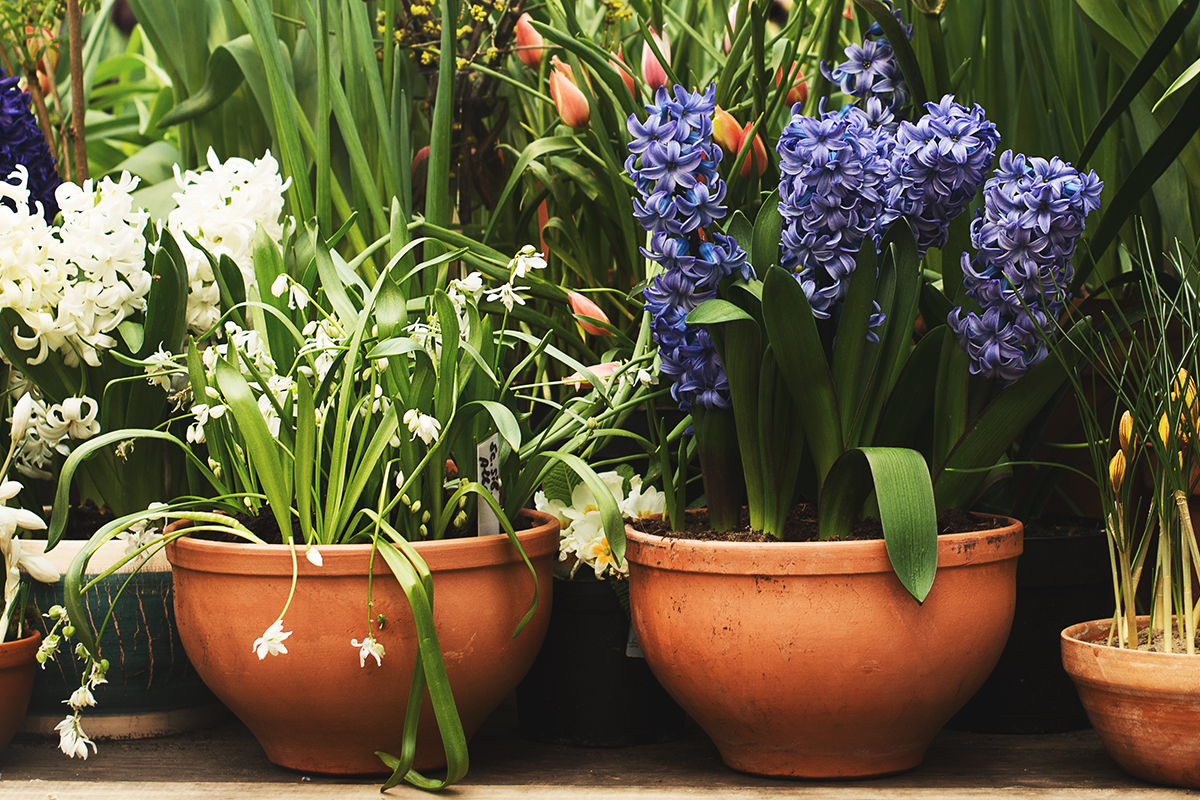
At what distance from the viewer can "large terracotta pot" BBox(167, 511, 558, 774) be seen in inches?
31.7

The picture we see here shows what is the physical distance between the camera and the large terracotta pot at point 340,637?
2.64ft

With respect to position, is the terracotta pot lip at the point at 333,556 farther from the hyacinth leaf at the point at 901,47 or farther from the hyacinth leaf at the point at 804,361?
the hyacinth leaf at the point at 901,47

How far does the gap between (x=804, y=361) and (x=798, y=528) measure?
7.7 inches

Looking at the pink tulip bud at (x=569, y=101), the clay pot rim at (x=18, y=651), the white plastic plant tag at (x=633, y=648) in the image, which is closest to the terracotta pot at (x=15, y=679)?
the clay pot rim at (x=18, y=651)

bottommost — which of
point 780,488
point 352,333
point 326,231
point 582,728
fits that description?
point 582,728

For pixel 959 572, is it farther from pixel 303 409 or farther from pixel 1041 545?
pixel 303 409

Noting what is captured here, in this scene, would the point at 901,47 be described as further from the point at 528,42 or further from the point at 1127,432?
the point at 528,42

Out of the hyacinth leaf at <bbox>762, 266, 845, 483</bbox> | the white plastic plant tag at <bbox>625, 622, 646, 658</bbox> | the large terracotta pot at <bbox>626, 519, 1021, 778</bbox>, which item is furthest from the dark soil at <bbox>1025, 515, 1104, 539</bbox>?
the white plastic plant tag at <bbox>625, 622, 646, 658</bbox>

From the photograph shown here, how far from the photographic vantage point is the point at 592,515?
1.00 metres

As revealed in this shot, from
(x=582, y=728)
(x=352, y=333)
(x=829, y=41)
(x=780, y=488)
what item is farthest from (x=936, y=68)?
(x=582, y=728)

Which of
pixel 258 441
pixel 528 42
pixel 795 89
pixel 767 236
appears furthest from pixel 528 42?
pixel 258 441

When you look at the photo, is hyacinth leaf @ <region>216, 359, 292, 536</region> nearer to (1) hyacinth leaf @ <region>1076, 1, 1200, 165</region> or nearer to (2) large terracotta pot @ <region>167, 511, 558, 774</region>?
(2) large terracotta pot @ <region>167, 511, 558, 774</region>

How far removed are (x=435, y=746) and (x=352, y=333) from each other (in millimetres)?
368

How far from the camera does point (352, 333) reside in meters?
0.85
